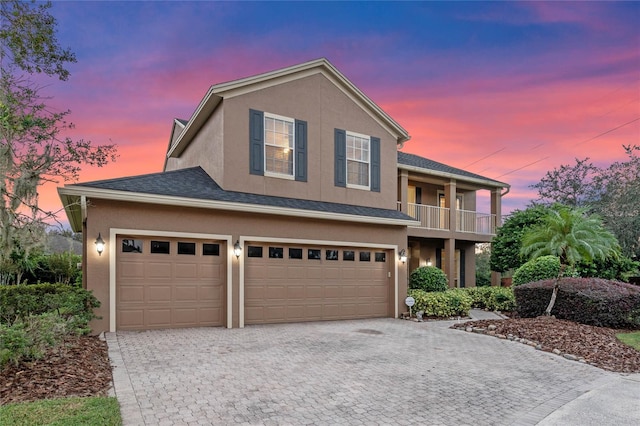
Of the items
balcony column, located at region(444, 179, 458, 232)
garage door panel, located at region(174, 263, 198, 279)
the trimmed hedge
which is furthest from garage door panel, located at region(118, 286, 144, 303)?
balcony column, located at region(444, 179, 458, 232)

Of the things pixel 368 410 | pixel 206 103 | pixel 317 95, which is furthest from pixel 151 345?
pixel 317 95

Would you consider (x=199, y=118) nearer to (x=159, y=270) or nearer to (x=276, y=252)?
(x=276, y=252)

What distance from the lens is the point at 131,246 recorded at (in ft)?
28.8

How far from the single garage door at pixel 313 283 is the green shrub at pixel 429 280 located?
6.46ft

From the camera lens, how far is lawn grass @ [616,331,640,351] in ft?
27.9

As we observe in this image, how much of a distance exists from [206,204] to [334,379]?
536cm

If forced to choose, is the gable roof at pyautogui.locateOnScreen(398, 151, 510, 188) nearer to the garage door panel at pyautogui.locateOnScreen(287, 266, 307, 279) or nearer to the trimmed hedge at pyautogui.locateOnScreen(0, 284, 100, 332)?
the garage door panel at pyautogui.locateOnScreen(287, 266, 307, 279)

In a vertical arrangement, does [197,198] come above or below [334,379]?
above

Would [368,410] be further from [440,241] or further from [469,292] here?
[440,241]

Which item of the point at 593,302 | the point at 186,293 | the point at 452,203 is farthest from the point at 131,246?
the point at 452,203

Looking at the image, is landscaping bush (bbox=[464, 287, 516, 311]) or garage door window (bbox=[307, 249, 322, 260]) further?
landscaping bush (bbox=[464, 287, 516, 311])

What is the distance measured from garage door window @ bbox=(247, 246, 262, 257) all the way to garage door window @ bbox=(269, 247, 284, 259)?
315 millimetres

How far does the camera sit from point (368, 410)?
14.6 feet

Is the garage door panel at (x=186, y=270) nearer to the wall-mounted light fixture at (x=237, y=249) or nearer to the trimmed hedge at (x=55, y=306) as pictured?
the wall-mounted light fixture at (x=237, y=249)
